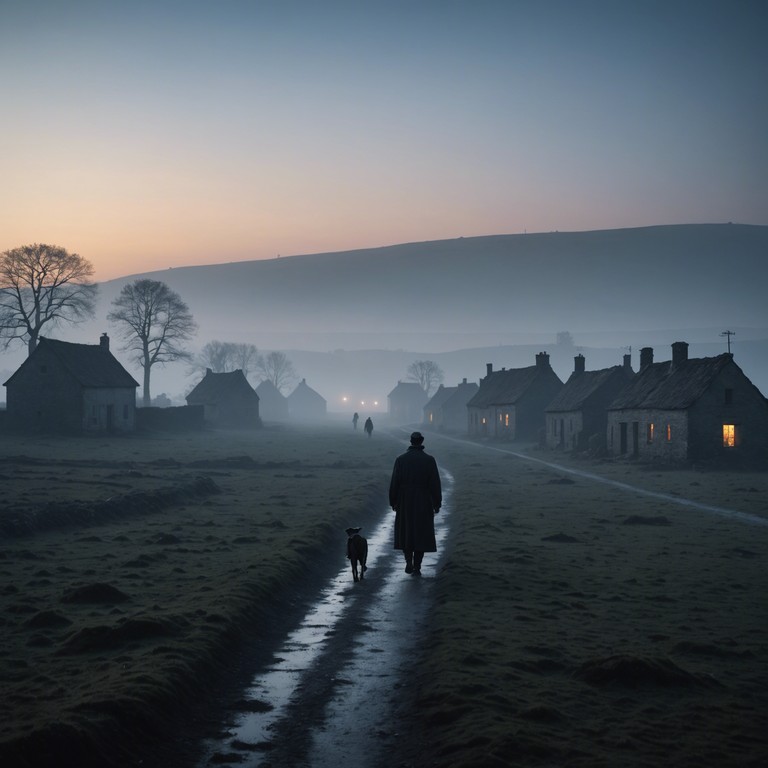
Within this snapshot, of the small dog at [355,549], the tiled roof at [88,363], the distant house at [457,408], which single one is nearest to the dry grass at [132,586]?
the small dog at [355,549]

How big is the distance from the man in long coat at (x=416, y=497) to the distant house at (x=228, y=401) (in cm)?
8410

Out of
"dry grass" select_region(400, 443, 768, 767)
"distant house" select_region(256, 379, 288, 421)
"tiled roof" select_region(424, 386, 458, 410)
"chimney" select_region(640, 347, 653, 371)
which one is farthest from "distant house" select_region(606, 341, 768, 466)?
"distant house" select_region(256, 379, 288, 421)

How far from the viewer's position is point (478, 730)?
8.36m

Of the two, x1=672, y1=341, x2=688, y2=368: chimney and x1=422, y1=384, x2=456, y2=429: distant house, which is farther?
x1=422, y1=384, x2=456, y2=429: distant house

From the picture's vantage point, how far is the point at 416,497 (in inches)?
669

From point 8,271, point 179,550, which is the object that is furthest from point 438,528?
point 8,271

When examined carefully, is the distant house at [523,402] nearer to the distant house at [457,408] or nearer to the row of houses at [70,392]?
the distant house at [457,408]

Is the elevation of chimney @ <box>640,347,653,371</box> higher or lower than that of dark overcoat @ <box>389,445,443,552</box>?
higher

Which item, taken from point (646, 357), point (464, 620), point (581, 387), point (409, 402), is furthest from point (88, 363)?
point (409, 402)

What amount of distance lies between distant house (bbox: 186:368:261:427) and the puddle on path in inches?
3345

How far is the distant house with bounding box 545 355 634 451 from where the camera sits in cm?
6675

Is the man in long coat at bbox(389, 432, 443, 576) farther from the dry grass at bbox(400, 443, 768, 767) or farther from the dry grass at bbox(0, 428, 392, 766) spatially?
the dry grass at bbox(0, 428, 392, 766)

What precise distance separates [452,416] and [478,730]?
395ft

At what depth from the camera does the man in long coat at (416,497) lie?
17.0 m
